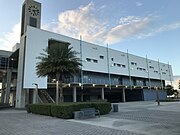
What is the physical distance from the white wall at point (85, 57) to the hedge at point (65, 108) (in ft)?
36.5

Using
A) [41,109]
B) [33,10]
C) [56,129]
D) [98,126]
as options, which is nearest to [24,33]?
[33,10]

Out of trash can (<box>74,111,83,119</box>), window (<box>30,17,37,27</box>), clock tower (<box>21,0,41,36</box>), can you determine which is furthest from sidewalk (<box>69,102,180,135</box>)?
clock tower (<box>21,0,41,36</box>)

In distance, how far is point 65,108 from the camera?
14570 millimetres

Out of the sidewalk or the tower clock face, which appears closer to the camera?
the sidewalk

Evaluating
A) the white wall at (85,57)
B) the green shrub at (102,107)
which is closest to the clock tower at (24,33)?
the white wall at (85,57)

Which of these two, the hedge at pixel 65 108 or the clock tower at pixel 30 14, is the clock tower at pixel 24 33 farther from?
the hedge at pixel 65 108

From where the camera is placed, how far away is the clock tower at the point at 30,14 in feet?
110

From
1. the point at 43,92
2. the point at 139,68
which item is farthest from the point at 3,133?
the point at 139,68

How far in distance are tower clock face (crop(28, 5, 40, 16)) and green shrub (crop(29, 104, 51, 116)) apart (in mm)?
21420

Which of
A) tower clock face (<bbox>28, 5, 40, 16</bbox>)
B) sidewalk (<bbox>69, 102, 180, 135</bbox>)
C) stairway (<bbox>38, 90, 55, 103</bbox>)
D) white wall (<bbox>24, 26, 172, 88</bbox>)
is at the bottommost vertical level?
sidewalk (<bbox>69, 102, 180, 135</bbox>)

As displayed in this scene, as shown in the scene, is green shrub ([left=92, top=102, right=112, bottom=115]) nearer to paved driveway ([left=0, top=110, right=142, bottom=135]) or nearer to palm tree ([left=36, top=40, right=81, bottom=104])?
paved driveway ([left=0, top=110, right=142, bottom=135])

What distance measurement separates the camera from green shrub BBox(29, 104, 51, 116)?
17094 mm

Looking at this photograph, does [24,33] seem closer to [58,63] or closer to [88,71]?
[58,63]

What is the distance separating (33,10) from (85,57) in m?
14.9
